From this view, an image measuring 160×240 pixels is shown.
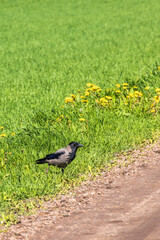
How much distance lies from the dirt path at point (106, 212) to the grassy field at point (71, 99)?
0.98ft

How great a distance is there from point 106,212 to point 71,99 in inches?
146

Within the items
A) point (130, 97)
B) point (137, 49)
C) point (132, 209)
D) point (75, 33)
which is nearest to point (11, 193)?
point (132, 209)

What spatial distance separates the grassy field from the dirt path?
0.98ft

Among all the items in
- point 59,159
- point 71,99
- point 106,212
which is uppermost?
point 71,99

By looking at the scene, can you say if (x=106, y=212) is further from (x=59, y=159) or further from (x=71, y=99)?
(x=71, y=99)

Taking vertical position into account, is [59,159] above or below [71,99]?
below

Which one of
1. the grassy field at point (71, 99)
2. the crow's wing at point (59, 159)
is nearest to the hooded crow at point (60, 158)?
the crow's wing at point (59, 159)

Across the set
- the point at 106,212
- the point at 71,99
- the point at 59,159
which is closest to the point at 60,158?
the point at 59,159

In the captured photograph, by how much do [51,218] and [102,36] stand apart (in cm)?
1718

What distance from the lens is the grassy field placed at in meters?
6.32

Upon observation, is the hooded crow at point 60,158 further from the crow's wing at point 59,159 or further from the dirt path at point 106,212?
the dirt path at point 106,212

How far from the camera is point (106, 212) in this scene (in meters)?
5.16

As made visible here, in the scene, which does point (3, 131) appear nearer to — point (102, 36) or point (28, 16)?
point (102, 36)

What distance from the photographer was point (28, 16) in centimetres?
3259
